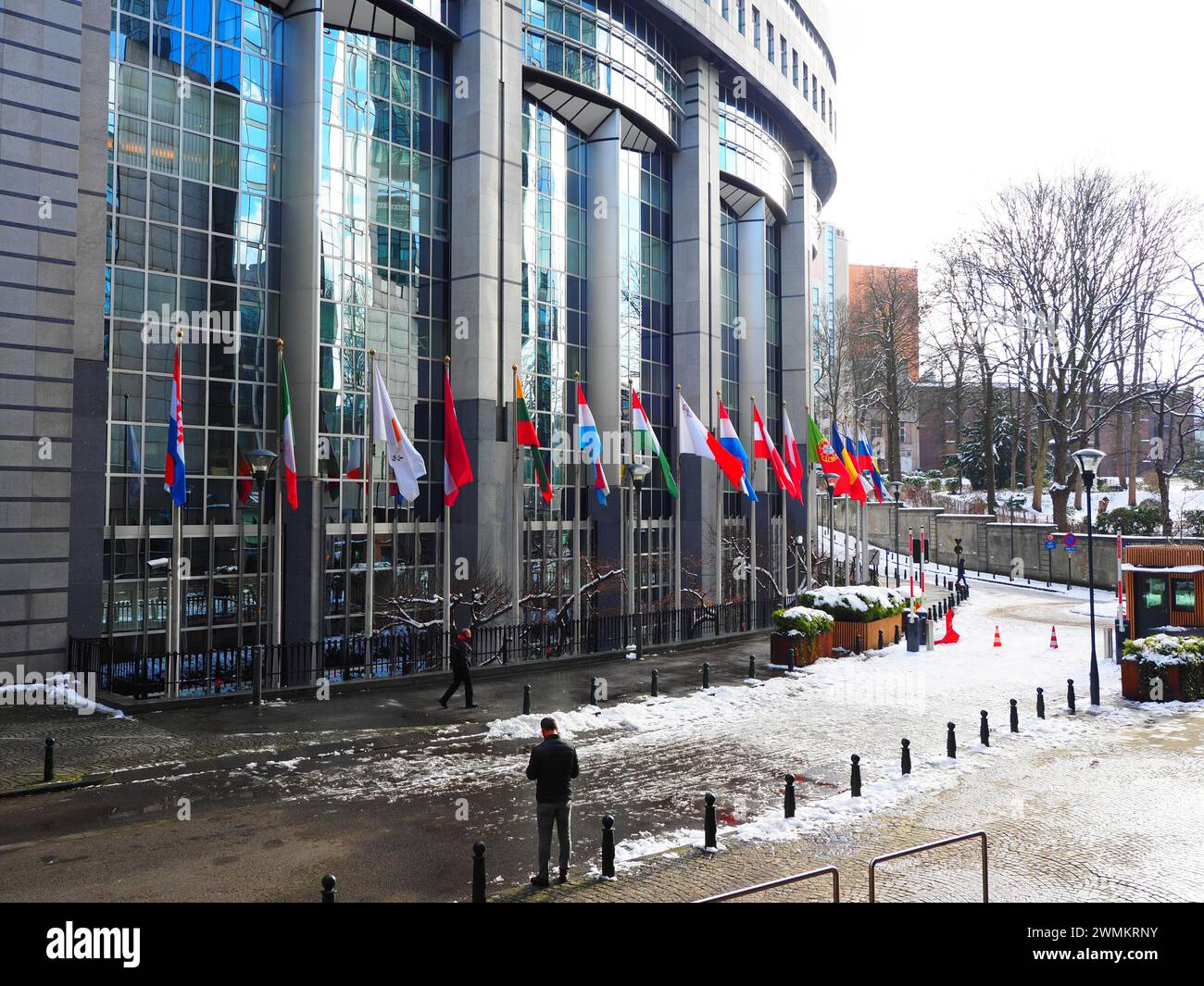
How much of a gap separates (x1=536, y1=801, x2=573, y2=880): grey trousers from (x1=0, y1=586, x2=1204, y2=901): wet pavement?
377 millimetres

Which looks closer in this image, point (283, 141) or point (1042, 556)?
point (283, 141)

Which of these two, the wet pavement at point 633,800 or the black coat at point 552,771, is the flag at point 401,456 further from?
the black coat at point 552,771

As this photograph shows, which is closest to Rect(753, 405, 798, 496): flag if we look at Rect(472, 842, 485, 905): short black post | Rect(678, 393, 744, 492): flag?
Rect(678, 393, 744, 492): flag

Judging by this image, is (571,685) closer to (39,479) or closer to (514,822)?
(514,822)

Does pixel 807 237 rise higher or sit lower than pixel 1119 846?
higher

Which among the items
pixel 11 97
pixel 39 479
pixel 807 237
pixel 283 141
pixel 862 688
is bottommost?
pixel 862 688

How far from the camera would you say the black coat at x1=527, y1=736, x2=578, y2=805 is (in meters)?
9.74

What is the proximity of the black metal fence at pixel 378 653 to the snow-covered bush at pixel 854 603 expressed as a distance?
3.89m

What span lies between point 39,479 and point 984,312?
51174 mm

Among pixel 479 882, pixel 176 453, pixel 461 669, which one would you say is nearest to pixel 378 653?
pixel 461 669

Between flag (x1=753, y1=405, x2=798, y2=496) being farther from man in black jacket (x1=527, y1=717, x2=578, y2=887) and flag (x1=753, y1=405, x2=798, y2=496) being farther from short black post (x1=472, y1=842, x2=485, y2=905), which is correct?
short black post (x1=472, y1=842, x2=485, y2=905)
